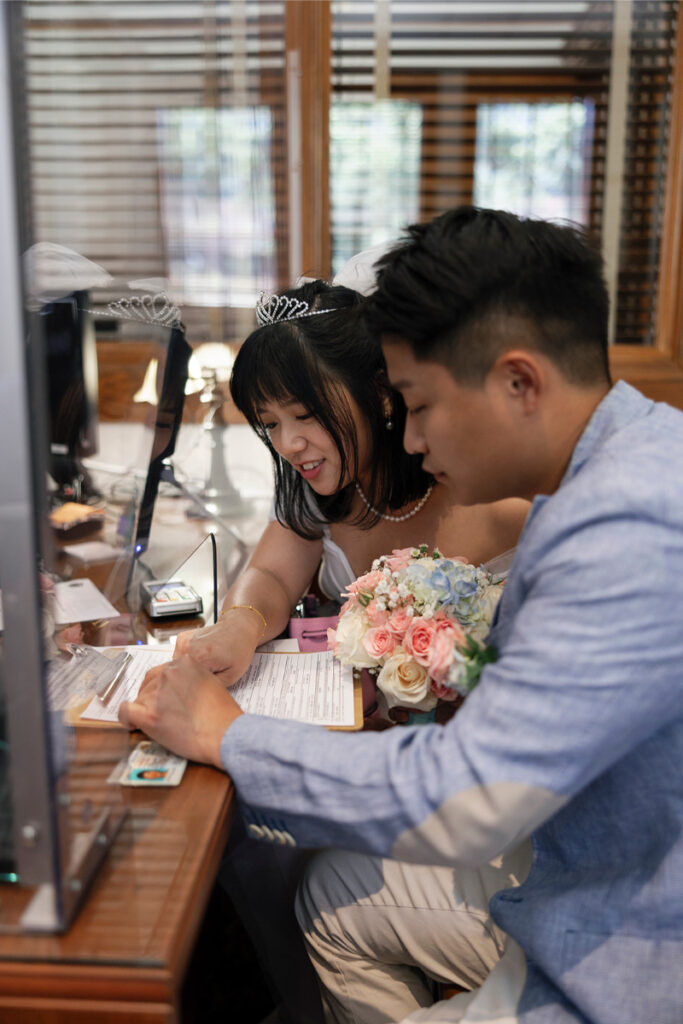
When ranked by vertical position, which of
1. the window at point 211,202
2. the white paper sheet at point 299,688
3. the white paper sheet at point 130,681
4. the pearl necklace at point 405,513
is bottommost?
the white paper sheet at point 299,688

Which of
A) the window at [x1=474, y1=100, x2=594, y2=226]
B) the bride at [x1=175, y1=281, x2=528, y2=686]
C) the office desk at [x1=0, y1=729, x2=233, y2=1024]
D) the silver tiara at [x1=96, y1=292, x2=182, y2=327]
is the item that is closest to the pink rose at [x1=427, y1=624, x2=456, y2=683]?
the office desk at [x1=0, y1=729, x2=233, y2=1024]

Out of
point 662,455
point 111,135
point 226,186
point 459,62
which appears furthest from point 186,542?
point 459,62

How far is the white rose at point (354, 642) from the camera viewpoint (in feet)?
4.01

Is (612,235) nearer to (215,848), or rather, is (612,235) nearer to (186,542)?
(186,542)

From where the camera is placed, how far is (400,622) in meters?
1.18

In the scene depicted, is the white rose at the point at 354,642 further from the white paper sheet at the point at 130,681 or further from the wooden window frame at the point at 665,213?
the wooden window frame at the point at 665,213

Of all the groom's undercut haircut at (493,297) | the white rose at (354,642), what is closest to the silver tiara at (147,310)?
the white rose at (354,642)

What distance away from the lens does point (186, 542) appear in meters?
1.96

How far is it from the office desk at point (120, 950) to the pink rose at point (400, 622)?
17.9 inches

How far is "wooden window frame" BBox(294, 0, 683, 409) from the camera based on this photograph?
376 cm

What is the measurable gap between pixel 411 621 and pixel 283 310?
0.76 metres

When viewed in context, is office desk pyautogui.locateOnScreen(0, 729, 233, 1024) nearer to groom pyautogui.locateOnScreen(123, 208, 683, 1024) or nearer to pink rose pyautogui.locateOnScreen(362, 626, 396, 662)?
groom pyautogui.locateOnScreen(123, 208, 683, 1024)

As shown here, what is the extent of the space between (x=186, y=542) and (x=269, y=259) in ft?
7.00

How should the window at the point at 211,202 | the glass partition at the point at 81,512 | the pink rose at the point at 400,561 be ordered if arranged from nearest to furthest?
the glass partition at the point at 81,512, the pink rose at the point at 400,561, the window at the point at 211,202
